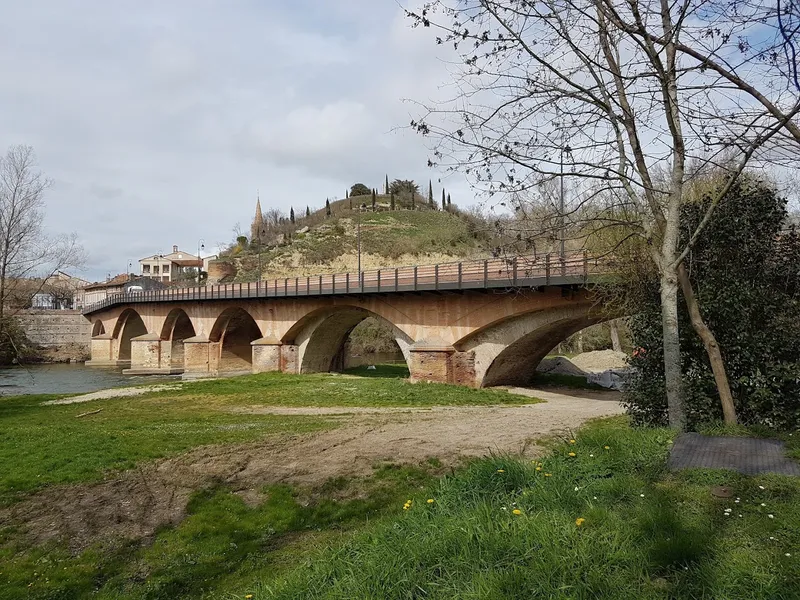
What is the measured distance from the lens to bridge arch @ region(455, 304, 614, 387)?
1792cm

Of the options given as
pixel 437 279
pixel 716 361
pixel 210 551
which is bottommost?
pixel 210 551

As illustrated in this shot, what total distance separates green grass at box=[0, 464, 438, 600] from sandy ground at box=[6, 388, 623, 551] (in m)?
0.35

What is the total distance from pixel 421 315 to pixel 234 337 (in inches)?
840

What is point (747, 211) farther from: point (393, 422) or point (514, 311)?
point (514, 311)

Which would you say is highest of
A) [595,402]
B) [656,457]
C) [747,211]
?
[747,211]

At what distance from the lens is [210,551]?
5.98 m

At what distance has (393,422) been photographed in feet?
43.8

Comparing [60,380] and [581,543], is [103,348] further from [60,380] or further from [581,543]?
[581,543]

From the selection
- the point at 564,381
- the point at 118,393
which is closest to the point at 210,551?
the point at 564,381

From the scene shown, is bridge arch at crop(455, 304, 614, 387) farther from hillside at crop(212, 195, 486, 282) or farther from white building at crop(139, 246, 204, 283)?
white building at crop(139, 246, 204, 283)

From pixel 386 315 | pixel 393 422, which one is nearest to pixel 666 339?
pixel 393 422

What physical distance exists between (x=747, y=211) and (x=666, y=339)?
278 cm

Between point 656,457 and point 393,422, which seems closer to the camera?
point 656,457

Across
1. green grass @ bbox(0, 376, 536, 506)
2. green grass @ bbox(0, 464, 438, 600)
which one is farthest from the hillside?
green grass @ bbox(0, 464, 438, 600)
